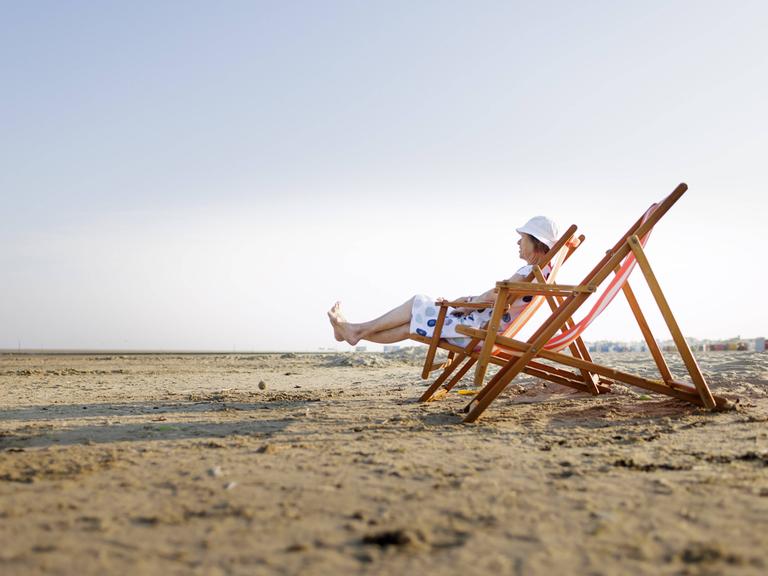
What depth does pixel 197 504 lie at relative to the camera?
7.27 feet

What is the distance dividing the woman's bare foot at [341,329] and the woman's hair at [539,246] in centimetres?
179

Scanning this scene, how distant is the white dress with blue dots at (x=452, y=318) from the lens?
5.32 metres

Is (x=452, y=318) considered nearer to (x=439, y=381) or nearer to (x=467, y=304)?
(x=467, y=304)

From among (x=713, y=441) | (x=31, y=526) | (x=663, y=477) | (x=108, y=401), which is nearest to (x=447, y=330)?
(x=713, y=441)

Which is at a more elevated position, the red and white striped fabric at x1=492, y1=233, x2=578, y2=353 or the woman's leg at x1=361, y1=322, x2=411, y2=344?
the red and white striped fabric at x1=492, y1=233, x2=578, y2=353

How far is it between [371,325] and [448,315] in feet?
2.36

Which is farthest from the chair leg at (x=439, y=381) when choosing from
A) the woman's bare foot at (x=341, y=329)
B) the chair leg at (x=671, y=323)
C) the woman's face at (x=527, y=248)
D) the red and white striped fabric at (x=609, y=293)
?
the chair leg at (x=671, y=323)

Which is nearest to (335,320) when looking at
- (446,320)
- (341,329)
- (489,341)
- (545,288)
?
(341,329)

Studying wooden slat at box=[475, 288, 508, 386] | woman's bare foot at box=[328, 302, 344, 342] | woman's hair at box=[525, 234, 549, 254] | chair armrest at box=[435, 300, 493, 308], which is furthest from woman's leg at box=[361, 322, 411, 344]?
wooden slat at box=[475, 288, 508, 386]

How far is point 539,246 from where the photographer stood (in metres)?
5.59

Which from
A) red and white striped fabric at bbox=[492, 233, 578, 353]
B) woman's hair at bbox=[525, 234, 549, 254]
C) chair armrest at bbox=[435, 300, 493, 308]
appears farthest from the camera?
woman's hair at bbox=[525, 234, 549, 254]

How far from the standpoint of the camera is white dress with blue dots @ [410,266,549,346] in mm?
5320

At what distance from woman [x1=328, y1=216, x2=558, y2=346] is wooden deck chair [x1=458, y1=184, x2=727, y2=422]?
87 cm

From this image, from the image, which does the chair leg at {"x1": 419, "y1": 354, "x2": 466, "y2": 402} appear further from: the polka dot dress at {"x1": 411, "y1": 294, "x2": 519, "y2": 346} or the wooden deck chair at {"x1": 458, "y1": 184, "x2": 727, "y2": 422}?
the wooden deck chair at {"x1": 458, "y1": 184, "x2": 727, "y2": 422}
